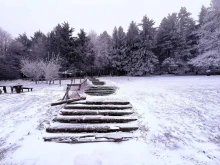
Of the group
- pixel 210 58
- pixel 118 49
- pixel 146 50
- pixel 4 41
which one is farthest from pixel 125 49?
pixel 4 41

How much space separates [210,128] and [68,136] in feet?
14.7

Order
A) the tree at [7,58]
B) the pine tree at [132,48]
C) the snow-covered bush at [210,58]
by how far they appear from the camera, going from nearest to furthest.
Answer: the snow-covered bush at [210,58], the tree at [7,58], the pine tree at [132,48]

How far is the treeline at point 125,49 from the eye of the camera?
101 ft

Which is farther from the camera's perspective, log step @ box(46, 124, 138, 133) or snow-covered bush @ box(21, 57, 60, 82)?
snow-covered bush @ box(21, 57, 60, 82)

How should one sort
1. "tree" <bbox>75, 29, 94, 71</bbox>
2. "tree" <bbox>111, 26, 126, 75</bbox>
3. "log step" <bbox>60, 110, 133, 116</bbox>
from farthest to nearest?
"tree" <bbox>111, 26, 126, 75</bbox>
"tree" <bbox>75, 29, 94, 71</bbox>
"log step" <bbox>60, 110, 133, 116</bbox>

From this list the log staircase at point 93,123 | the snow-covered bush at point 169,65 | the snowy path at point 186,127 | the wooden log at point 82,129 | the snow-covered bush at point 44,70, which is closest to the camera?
the snowy path at point 186,127

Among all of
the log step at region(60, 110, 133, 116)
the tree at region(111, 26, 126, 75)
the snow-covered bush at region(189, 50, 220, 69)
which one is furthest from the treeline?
the log step at region(60, 110, 133, 116)

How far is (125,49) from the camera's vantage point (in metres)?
34.7

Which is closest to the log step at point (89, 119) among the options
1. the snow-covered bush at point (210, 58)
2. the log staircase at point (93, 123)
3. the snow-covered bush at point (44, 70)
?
the log staircase at point (93, 123)

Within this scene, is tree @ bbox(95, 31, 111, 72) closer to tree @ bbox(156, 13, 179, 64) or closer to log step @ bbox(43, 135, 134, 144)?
tree @ bbox(156, 13, 179, 64)

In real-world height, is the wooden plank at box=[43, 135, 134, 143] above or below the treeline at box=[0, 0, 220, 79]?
below

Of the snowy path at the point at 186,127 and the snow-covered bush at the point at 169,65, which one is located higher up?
the snow-covered bush at the point at 169,65

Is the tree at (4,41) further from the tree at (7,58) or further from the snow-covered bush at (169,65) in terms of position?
the snow-covered bush at (169,65)

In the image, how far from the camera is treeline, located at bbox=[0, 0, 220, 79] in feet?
101
